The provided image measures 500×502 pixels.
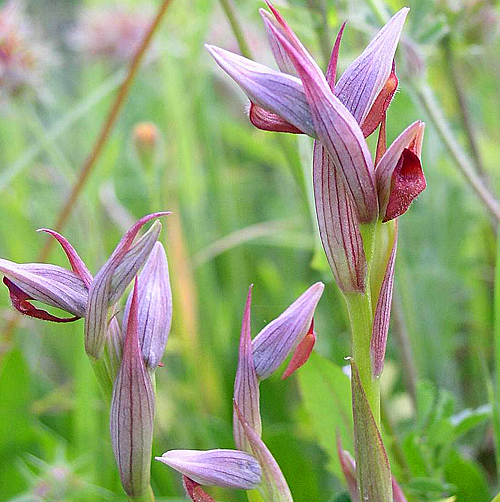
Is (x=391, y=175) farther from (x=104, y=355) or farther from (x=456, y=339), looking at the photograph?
(x=456, y=339)

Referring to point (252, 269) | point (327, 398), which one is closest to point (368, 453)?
point (327, 398)

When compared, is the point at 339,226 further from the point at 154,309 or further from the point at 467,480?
the point at 467,480

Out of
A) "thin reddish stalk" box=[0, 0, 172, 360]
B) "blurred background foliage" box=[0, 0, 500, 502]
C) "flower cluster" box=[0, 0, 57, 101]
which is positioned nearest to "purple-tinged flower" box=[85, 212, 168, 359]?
"blurred background foliage" box=[0, 0, 500, 502]

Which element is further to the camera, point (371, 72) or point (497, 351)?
point (497, 351)

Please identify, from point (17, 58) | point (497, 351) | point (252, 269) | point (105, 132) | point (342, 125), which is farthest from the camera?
point (252, 269)

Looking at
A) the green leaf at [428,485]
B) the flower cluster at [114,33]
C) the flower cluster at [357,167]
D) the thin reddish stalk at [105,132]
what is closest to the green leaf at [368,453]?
the flower cluster at [357,167]
